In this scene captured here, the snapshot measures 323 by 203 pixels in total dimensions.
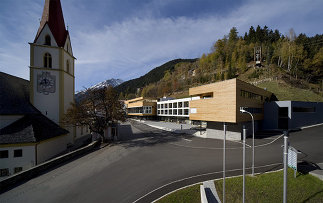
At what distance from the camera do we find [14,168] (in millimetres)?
14961

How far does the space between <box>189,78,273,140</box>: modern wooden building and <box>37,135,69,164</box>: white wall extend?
21697mm

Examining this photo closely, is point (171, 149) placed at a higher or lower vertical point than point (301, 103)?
lower

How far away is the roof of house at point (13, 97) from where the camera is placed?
18.1m

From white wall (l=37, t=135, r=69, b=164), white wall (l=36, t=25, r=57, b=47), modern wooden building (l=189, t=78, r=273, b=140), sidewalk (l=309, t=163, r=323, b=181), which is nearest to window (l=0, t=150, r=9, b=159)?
white wall (l=37, t=135, r=69, b=164)

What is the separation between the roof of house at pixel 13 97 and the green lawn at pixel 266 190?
22130mm

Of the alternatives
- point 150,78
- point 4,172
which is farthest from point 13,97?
point 150,78

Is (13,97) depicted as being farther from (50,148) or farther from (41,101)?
(50,148)

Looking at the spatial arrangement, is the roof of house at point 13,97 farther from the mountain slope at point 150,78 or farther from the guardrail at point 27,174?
the mountain slope at point 150,78

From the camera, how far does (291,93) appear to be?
41.6 metres

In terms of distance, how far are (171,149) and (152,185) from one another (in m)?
8.69

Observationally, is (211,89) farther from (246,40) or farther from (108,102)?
(246,40)

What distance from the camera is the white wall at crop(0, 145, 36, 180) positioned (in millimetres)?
14828

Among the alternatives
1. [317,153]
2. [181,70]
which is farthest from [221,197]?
[181,70]

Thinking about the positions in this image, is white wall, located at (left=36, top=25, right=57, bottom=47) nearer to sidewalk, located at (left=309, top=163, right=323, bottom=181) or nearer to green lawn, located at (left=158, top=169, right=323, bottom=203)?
green lawn, located at (left=158, top=169, right=323, bottom=203)
